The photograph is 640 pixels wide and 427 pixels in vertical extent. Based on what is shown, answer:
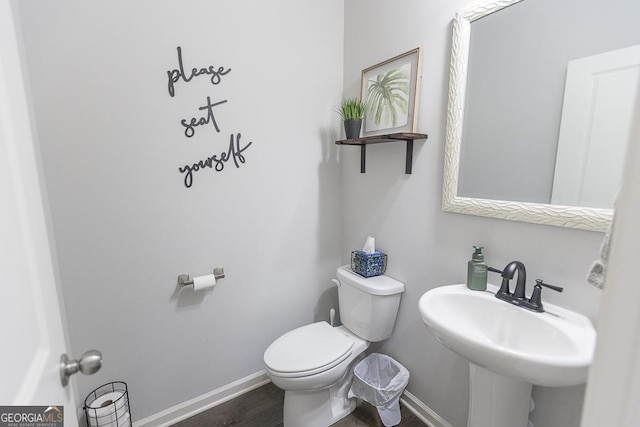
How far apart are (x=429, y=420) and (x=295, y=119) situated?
1795 mm

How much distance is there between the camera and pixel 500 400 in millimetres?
1013

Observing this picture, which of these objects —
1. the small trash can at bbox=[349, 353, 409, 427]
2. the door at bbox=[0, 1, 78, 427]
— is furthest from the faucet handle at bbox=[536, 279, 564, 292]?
the door at bbox=[0, 1, 78, 427]

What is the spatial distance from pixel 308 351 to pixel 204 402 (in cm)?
73

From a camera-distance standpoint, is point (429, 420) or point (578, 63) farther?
point (429, 420)

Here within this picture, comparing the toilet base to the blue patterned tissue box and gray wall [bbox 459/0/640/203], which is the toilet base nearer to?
the blue patterned tissue box

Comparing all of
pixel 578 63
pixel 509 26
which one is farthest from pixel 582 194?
pixel 509 26

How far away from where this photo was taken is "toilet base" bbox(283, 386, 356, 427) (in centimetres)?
143

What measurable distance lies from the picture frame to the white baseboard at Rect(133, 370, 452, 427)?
57.0 inches

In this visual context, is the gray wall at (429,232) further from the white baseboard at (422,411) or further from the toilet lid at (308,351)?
the toilet lid at (308,351)

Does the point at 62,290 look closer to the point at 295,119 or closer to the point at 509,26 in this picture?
the point at 295,119

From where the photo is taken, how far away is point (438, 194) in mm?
1373

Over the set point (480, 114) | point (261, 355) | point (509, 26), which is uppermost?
point (509, 26)

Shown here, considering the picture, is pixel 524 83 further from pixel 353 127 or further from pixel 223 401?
pixel 223 401

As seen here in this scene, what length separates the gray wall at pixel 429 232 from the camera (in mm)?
1013
